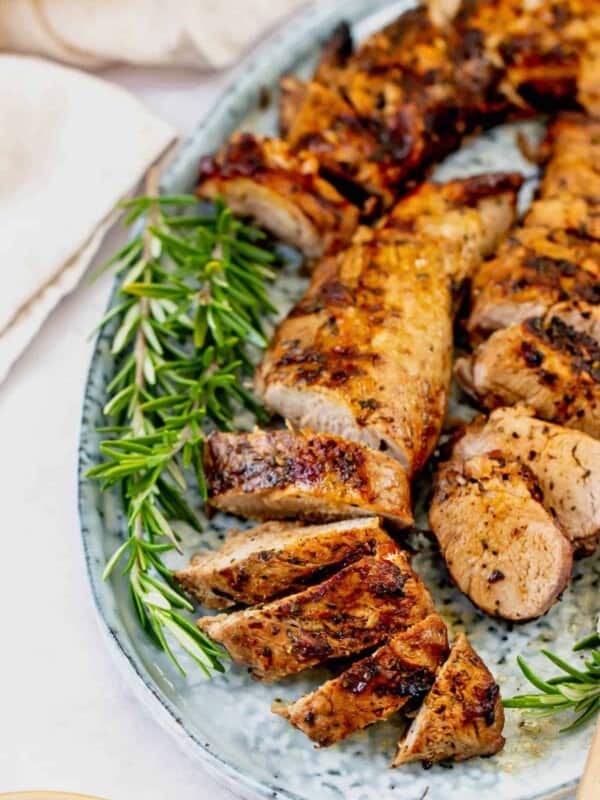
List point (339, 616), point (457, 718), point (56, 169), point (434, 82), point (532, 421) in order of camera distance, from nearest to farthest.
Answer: point (457, 718) < point (339, 616) < point (532, 421) < point (434, 82) < point (56, 169)

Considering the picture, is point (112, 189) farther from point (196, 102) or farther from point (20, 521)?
point (20, 521)

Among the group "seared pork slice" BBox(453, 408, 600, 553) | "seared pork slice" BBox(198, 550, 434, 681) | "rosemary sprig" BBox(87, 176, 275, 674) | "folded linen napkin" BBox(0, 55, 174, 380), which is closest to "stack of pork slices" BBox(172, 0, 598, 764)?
"seared pork slice" BBox(198, 550, 434, 681)

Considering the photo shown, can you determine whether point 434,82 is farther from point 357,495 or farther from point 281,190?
point 357,495

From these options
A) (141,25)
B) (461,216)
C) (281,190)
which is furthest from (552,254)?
(141,25)

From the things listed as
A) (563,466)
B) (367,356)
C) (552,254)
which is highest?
(367,356)

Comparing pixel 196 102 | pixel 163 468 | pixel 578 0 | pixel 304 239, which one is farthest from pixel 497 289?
pixel 196 102

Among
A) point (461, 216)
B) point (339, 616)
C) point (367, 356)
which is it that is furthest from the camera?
point (461, 216)

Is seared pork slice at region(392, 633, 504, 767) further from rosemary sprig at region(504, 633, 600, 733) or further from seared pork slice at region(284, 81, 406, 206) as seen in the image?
seared pork slice at region(284, 81, 406, 206)
